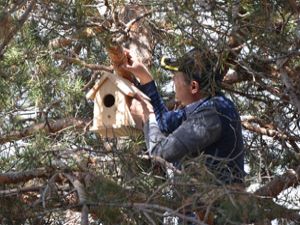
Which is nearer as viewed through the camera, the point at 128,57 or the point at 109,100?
the point at 128,57

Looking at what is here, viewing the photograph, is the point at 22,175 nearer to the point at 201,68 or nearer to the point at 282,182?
the point at 201,68

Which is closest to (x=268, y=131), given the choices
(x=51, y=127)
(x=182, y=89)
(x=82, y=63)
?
(x=182, y=89)

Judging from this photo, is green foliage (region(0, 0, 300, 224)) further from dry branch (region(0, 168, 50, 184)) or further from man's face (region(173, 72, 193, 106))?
man's face (region(173, 72, 193, 106))

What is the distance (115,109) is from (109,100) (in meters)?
0.13

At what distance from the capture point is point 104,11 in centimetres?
333

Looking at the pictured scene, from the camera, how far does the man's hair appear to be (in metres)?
2.73

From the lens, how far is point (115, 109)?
324cm

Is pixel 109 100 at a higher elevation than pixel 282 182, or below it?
higher

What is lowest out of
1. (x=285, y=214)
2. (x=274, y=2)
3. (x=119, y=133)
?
(x=285, y=214)

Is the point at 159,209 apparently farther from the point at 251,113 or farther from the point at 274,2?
the point at 251,113

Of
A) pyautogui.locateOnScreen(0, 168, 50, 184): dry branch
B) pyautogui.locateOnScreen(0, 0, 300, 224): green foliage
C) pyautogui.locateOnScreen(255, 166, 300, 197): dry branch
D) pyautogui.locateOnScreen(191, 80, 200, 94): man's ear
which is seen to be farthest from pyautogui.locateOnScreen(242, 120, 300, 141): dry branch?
pyautogui.locateOnScreen(0, 168, 50, 184): dry branch

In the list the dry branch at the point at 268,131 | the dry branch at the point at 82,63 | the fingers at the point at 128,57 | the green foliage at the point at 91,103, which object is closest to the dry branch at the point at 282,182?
the green foliage at the point at 91,103

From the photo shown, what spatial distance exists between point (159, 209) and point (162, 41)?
5.58ft

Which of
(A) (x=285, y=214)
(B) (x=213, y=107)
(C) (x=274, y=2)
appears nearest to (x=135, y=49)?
(B) (x=213, y=107)
